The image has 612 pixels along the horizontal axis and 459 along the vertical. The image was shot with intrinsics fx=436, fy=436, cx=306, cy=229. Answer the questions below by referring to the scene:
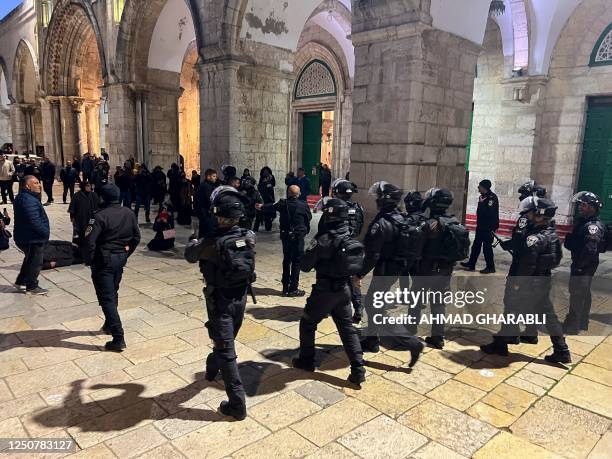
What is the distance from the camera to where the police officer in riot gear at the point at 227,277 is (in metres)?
3.07

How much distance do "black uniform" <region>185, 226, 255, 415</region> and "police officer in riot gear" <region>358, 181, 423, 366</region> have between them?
1.30m

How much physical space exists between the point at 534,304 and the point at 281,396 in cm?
258

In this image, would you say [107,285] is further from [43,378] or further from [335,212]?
[335,212]

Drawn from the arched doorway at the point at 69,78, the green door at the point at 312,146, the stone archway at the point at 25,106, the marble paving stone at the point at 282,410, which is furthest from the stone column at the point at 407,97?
the stone archway at the point at 25,106

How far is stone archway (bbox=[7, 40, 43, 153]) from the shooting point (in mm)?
24266

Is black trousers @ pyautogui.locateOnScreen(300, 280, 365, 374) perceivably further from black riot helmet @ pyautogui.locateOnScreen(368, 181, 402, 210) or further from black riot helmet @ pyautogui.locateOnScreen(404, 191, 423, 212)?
black riot helmet @ pyautogui.locateOnScreen(404, 191, 423, 212)

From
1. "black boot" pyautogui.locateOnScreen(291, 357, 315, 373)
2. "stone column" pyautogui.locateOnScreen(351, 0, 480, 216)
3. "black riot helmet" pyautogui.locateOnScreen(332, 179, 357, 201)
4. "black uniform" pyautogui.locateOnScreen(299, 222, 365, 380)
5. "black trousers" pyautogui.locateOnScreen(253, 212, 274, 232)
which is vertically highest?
"stone column" pyautogui.locateOnScreen(351, 0, 480, 216)

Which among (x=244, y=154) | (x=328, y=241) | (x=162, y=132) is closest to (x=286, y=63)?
(x=244, y=154)

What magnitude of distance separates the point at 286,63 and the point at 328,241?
8.59 meters

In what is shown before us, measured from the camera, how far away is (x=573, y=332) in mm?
4887

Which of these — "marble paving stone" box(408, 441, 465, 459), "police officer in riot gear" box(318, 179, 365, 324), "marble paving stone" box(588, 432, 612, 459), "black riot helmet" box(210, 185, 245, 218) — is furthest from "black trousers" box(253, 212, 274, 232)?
"marble paving stone" box(588, 432, 612, 459)

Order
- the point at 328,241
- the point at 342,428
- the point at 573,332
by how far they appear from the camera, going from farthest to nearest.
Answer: the point at 573,332, the point at 328,241, the point at 342,428

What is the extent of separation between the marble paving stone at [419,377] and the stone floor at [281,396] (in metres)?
0.02

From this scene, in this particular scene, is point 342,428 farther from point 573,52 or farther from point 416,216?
point 573,52
